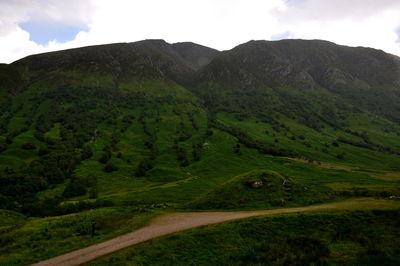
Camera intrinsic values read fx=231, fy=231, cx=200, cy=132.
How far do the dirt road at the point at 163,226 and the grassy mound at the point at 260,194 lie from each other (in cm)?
415

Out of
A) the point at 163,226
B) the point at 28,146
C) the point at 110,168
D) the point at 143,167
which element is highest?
the point at 163,226

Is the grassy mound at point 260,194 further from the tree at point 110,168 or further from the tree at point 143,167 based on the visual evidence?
the tree at point 110,168

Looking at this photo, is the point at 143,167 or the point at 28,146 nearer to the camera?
the point at 143,167

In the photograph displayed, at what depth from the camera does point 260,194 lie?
4278 centimetres

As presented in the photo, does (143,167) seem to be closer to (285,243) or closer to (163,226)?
(163,226)

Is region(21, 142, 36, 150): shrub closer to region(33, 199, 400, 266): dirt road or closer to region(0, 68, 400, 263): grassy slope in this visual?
region(0, 68, 400, 263): grassy slope

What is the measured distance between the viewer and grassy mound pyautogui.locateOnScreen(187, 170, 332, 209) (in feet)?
130

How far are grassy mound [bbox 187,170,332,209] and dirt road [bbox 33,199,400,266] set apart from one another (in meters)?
4.15

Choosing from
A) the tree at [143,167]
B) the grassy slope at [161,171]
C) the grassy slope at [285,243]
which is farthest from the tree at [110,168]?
the grassy slope at [285,243]

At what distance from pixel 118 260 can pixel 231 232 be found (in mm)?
12796

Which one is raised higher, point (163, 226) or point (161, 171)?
point (163, 226)

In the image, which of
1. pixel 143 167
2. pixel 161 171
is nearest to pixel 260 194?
pixel 161 171

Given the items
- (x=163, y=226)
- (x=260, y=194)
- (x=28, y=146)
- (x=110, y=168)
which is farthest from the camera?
(x=28, y=146)

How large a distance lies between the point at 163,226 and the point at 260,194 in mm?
19634
